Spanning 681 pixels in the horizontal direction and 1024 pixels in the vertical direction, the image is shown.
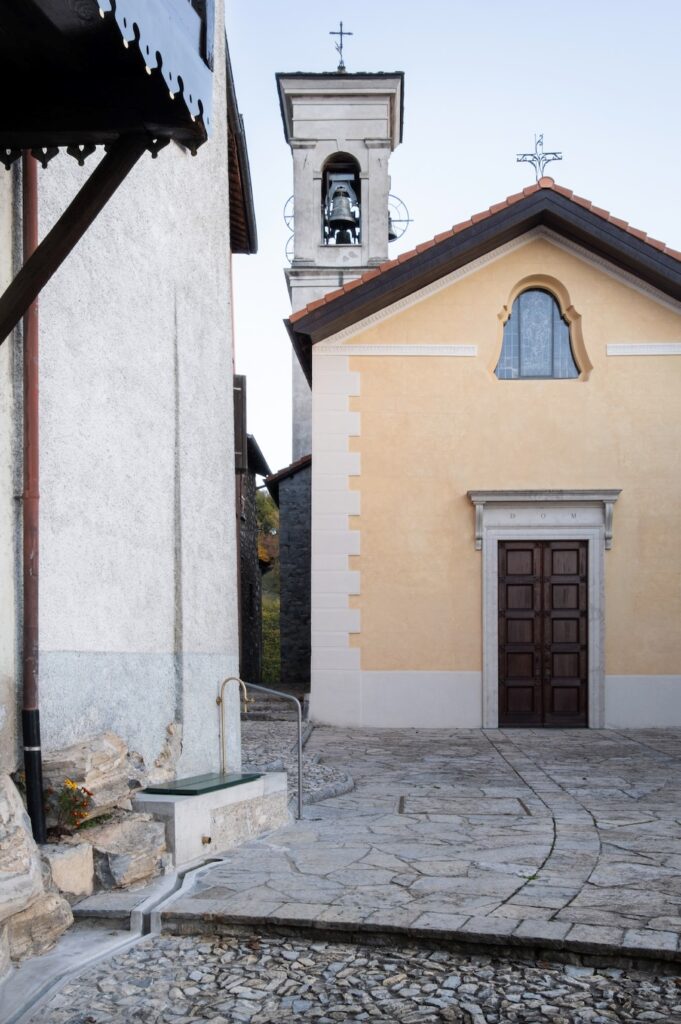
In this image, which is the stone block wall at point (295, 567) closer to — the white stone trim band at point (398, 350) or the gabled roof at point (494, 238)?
the white stone trim band at point (398, 350)

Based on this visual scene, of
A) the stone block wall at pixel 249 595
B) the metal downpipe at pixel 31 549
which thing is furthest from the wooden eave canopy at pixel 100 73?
the stone block wall at pixel 249 595

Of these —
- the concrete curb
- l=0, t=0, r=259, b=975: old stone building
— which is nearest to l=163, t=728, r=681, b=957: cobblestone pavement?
the concrete curb

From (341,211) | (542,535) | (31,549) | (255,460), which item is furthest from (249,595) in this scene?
(31,549)

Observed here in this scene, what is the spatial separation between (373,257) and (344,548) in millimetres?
8953

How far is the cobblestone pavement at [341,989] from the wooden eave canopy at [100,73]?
3085 mm

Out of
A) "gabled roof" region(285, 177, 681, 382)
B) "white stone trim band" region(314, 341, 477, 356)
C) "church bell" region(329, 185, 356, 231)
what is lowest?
"white stone trim band" region(314, 341, 477, 356)

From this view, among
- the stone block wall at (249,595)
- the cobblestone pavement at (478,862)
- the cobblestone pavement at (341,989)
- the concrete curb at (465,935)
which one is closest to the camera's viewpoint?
the cobblestone pavement at (341,989)

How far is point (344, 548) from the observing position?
42.8 ft

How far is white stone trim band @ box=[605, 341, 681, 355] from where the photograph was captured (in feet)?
43.4

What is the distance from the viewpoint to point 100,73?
369cm

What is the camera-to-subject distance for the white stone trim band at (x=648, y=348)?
43.4ft

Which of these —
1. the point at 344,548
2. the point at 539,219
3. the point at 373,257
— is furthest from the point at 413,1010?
the point at 373,257

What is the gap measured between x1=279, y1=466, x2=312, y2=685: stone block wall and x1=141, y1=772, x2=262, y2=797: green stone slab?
40.7 feet

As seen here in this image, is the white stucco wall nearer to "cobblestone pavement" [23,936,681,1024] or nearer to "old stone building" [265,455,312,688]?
"cobblestone pavement" [23,936,681,1024]
